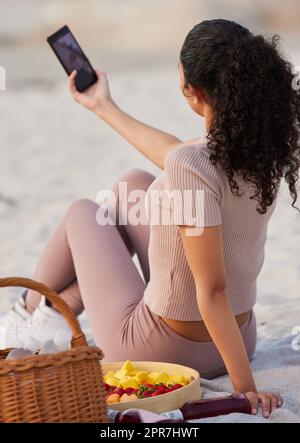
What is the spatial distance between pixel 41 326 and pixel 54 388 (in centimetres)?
83

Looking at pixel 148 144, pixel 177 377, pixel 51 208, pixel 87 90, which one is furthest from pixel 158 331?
pixel 51 208

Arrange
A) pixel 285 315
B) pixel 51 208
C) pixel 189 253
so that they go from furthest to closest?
pixel 51 208 → pixel 285 315 → pixel 189 253

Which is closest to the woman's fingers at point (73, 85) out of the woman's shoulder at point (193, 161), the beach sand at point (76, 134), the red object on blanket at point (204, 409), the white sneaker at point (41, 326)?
the white sneaker at point (41, 326)

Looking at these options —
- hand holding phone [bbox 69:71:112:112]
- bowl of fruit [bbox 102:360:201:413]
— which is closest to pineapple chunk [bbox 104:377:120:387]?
bowl of fruit [bbox 102:360:201:413]

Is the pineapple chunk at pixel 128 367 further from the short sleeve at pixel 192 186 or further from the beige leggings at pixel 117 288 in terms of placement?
the short sleeve at pixel 192 186

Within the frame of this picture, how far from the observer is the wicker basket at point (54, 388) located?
1326mm

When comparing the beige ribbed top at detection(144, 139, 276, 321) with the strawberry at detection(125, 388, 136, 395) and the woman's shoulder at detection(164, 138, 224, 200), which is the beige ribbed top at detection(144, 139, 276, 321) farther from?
the strawberry at detection(125, 388, 136, 395)

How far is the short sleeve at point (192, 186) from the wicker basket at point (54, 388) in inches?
13.9

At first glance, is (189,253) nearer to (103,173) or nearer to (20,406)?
(20,406)

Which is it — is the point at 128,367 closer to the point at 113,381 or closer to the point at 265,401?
the point at 113,381

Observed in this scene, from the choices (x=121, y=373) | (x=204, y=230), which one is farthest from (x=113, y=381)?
(x=204, y=230)

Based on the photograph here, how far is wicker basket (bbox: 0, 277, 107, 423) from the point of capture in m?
1.33

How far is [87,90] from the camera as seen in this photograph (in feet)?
7.48

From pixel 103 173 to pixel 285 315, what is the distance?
2.84m
